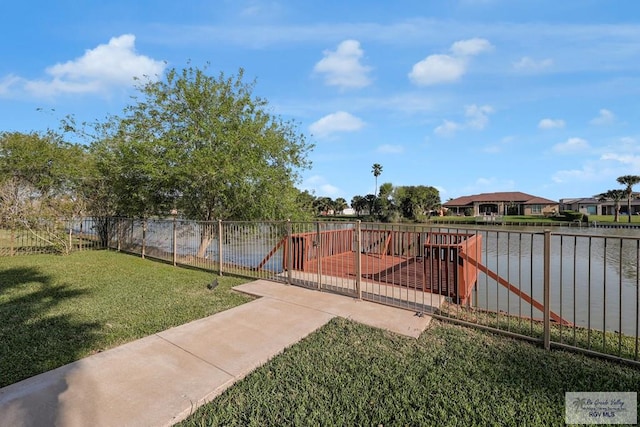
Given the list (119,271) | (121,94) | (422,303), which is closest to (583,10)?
(422,303)

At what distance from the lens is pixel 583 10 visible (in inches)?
252

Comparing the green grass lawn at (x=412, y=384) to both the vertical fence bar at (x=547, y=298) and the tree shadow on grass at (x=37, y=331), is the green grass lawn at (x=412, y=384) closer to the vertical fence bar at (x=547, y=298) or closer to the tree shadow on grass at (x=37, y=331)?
the vertical fence bar at (x=547, y=298)

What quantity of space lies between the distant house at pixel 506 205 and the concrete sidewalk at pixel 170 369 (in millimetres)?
63900

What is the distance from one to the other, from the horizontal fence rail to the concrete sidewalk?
1125mm

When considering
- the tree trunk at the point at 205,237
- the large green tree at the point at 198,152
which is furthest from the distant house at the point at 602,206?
the tree trunk at the point at 205,237

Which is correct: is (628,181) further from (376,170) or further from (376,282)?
(376,282)

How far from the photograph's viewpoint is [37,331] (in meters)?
3.80

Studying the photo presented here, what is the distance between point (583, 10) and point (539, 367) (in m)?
7.38

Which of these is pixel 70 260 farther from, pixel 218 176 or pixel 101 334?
pixel 101 334

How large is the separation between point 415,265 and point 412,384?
2644 mm

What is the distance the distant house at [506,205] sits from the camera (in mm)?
57438

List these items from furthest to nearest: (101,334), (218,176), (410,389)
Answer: (218,176) < (101,334) < (410,389)

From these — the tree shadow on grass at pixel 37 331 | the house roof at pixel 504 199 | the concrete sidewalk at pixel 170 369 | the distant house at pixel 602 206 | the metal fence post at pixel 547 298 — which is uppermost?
the house roof at pixel 504 199

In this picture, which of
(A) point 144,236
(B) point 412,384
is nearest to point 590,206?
(A) point 144,236
